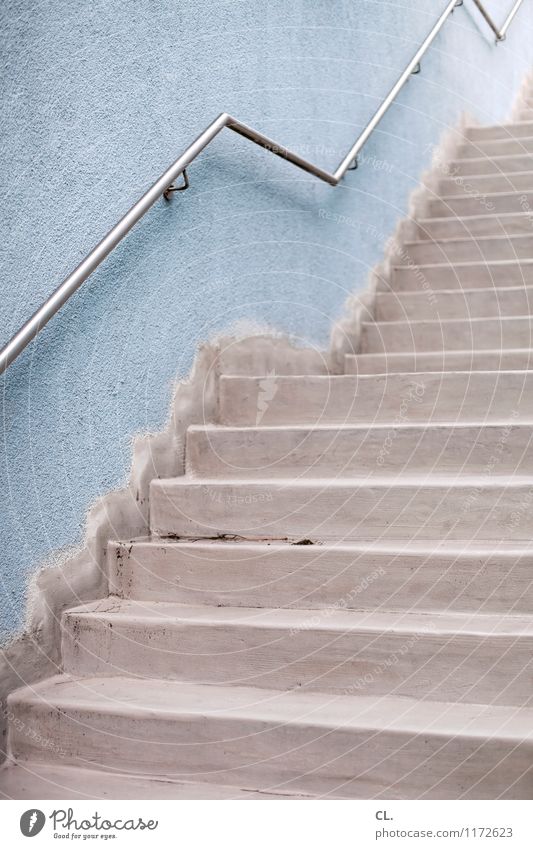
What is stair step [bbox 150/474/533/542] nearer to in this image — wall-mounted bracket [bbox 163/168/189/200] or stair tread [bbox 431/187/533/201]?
wall-mounted bracket [bbox 163/168/189/200]

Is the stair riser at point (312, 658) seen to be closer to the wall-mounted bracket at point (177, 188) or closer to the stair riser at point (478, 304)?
the wall-mounted bracket at point (177, 188)

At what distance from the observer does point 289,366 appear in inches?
106

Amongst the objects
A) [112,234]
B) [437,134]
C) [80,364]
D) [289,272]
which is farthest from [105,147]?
[437,134]

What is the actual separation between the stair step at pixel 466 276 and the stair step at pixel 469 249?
8 centimetres

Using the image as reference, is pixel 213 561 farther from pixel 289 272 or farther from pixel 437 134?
pixel 437 134

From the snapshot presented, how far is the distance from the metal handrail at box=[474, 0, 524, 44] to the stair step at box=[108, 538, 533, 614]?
3.26 m

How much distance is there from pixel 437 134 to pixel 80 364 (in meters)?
2.47

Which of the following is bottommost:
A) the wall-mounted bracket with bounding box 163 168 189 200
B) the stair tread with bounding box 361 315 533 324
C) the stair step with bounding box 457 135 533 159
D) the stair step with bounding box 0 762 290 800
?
the stair step with bounding box 0 762 290 800

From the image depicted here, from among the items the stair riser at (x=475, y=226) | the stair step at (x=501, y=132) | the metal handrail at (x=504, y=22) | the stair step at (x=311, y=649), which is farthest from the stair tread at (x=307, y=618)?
the metal handrail at (x=504, y=22)

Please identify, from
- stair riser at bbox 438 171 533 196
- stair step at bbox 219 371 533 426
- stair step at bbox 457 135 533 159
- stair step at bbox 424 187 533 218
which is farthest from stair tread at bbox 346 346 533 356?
stair step at bbox 457 135 533 159

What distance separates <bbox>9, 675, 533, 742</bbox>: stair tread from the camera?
4.72 ft

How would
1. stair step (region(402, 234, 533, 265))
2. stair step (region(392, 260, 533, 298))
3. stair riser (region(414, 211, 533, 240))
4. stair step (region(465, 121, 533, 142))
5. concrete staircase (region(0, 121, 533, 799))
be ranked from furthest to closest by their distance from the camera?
stair step (region(465, 121, 533, 142)) → stair riser (region(414, 211, 533, 240)) → stair step (region(402, 234, 533, 265)) → stair step (region(392, 260, 533, 298)) → concrete staircase (region(0, 121, 533, 799))

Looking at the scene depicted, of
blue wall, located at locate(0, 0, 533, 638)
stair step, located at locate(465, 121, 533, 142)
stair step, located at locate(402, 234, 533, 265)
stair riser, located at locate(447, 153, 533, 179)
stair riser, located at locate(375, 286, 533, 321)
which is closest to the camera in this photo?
blue wall, located at locate(0, 0, 533, 638)

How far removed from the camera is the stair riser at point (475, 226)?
3.25m
